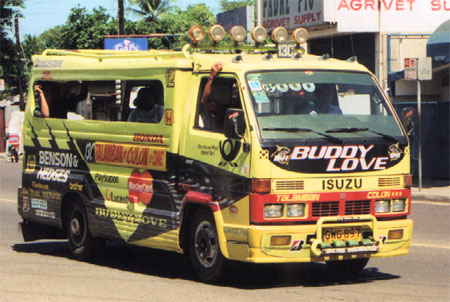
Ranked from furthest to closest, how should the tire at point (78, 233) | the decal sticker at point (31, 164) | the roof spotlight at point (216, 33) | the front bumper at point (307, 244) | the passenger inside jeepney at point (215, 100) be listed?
1. the decal sticker at point (31, 164)
2. the tire at point (78, 233)
3. the roof spotlight at point (216, 33)
4. the passenger inside jeepney at point (215, 100)
5. the front bumper at point (307, 244)

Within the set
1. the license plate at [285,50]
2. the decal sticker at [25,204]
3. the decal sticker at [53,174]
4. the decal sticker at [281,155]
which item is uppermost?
the license plate at [285,50]

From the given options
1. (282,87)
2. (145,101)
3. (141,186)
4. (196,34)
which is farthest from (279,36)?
(141,186)

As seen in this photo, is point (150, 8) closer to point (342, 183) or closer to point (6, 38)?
point (6, 38)

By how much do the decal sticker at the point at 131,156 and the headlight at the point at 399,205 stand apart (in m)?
2.47

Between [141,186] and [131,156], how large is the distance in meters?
0.39

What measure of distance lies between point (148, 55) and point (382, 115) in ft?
9.51

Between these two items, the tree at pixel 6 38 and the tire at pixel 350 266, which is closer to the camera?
the tire at pixel 350 266

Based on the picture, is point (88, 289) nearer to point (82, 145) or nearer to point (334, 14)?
point (82, 145)

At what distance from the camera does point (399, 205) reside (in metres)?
8.98

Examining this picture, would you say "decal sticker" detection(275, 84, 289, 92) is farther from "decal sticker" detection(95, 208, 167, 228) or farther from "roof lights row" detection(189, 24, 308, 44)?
"decal sticker" detection(95, 208, 167, 228)

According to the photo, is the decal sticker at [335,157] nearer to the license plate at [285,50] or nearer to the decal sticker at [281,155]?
the decal sticker at [281,155]

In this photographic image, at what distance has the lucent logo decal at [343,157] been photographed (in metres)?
8.45

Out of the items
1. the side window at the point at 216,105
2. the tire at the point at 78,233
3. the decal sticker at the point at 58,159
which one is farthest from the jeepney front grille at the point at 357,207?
the decal sticker at the point at 58,159

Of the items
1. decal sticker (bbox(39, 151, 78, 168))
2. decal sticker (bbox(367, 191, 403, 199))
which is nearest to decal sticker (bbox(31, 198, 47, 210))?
decal sticker (bbox(39, 151, 78, 168))
